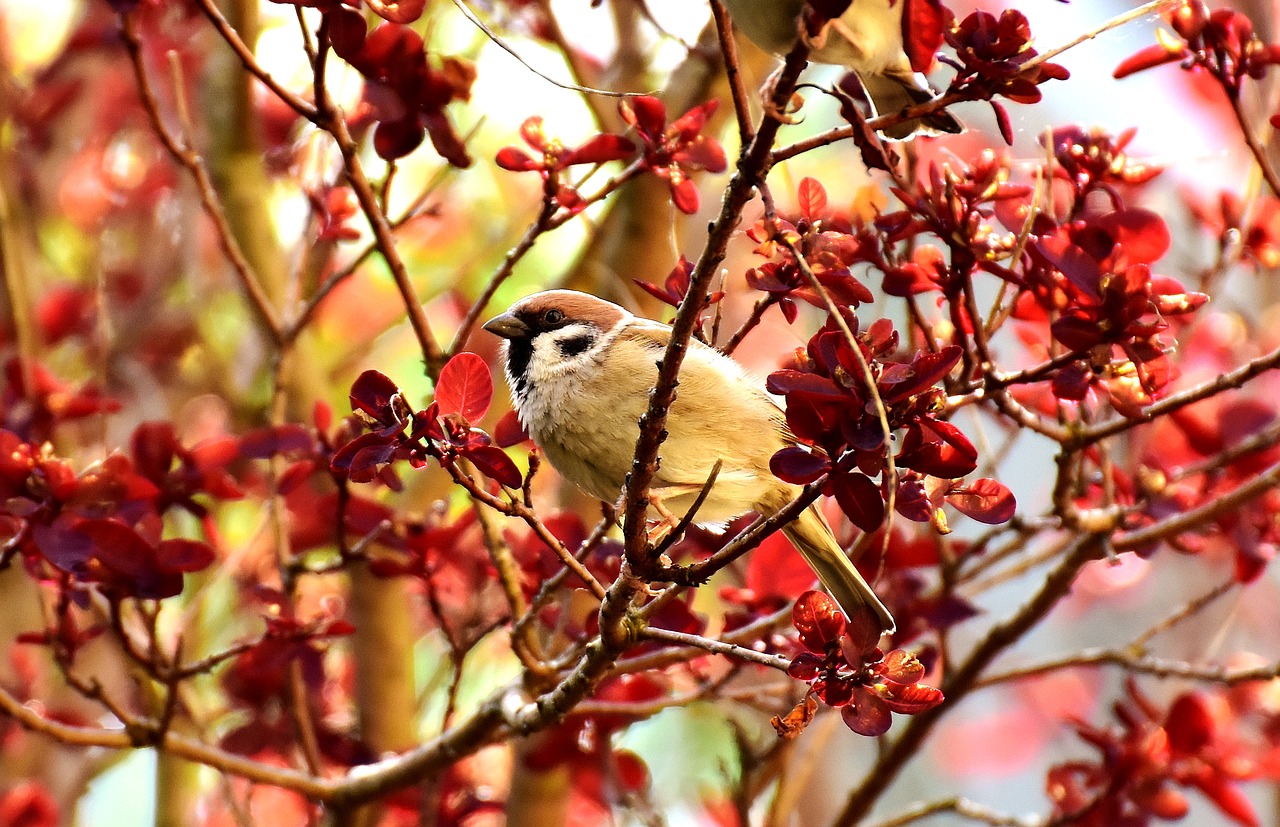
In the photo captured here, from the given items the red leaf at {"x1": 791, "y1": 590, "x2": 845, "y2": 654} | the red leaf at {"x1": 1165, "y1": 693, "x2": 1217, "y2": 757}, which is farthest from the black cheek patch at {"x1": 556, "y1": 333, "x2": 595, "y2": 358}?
the red leaf at {"x1": 1165, "y1": 693, "x2": 1217, "y2": 757}

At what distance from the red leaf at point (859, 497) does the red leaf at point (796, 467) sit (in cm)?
2

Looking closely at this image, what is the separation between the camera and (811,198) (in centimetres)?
156

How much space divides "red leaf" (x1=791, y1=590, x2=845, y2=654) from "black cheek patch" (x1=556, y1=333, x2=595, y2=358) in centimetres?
99

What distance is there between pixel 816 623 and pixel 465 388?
1.53 feet

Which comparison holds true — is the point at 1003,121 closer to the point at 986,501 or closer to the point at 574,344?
the point at 986,501

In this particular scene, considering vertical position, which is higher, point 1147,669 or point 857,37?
point 857,37

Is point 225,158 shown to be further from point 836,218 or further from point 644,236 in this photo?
point 836,218

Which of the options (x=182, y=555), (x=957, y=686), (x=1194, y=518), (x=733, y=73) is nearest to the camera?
(x=733, y=73)

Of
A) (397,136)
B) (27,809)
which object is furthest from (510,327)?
(27,809)

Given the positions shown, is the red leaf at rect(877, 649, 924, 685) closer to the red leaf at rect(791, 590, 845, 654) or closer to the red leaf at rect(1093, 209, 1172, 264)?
the red leaf at rect(791, 590, 845, 654)

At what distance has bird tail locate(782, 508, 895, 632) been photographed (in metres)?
2.12

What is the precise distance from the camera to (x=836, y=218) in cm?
198

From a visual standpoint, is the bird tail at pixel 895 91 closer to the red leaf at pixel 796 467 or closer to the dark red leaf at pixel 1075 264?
the dark red leaf at pixel 1075 264

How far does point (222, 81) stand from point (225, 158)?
0.59 ft
